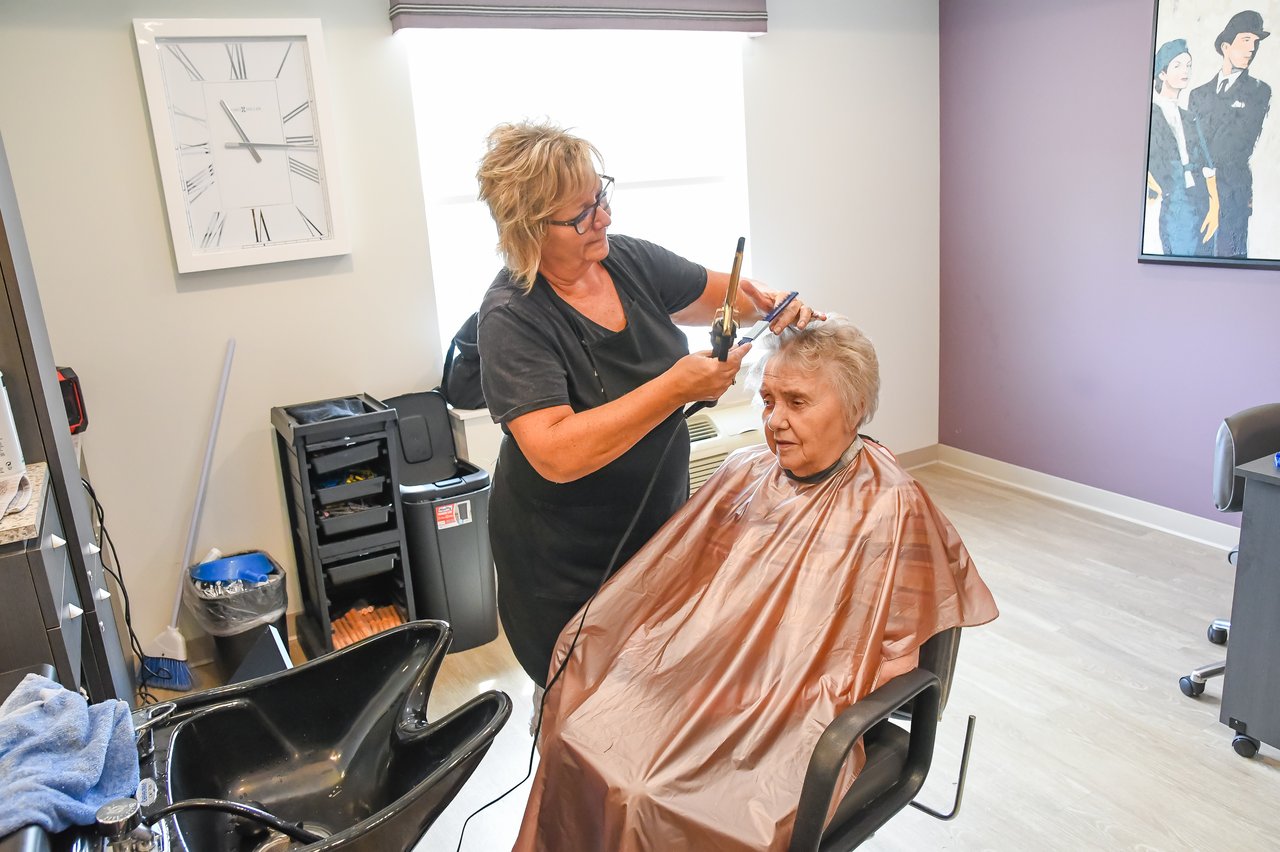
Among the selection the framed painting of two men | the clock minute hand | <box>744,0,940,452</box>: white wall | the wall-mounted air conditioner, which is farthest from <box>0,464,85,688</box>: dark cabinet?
the framed painting of two men

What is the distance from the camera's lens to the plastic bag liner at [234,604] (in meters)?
2.65

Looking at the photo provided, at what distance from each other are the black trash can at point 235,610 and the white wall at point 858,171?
2.10 metres

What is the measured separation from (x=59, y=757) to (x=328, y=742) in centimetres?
41

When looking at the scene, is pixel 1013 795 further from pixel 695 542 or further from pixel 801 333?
pixel 801 333

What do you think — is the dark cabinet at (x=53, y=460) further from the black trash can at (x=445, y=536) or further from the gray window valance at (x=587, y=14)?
the gray window valance at (x=587, y=14)

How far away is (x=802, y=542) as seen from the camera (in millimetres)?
1622

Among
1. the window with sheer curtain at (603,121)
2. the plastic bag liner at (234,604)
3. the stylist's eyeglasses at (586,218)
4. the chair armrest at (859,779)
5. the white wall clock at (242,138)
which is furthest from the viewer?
the window with sheer curtain at (603,121)

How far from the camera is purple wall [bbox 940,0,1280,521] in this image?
313 cm

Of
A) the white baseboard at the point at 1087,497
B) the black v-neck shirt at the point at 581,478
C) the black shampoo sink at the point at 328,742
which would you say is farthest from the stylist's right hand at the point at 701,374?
the white baseboard at the point at 1087,497

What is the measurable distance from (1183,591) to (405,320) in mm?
2576

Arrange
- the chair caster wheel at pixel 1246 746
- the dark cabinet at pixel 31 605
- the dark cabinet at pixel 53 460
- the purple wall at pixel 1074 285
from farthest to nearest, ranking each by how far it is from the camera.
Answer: the purple wall at pixel 1074 285 < the chair caster wheel at pixel 1246 746 < the dark cabinet at pixel 53 460 < the dark cabinet at pixel 31 605

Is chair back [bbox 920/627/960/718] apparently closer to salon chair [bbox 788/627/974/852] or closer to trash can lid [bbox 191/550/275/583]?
salon chair [bbox 788/627/974/852]

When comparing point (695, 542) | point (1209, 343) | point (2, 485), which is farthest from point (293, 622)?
point (1209, 343)

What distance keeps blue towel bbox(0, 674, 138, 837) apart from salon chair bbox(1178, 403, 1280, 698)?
7.91 ft
